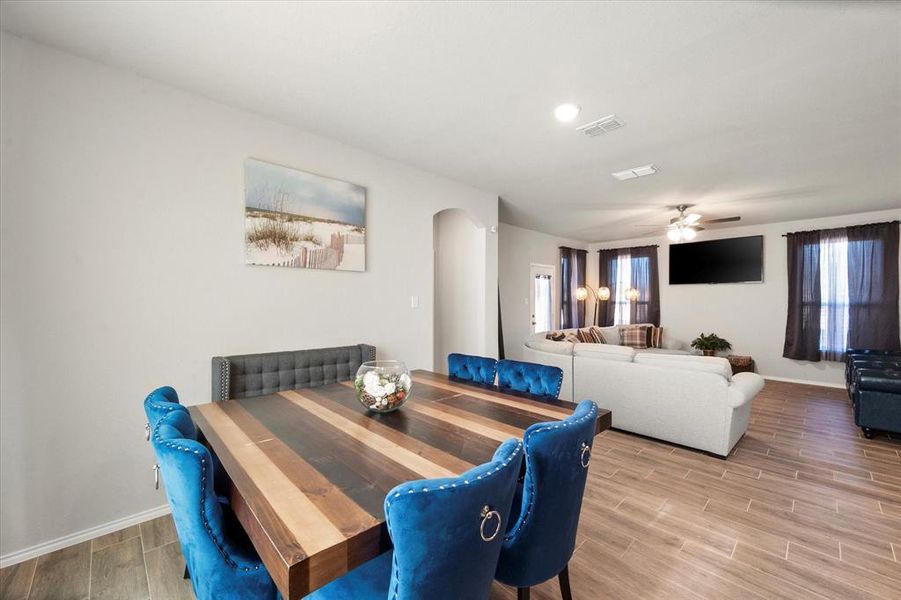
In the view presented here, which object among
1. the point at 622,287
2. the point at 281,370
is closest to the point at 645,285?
the point at 622,287

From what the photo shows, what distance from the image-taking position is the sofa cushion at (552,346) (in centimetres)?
426

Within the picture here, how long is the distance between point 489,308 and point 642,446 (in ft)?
7.42

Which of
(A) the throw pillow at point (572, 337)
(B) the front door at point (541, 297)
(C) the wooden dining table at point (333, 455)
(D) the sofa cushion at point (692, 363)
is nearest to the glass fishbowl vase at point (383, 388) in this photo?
(C) the wooden dining table at point (333, 455)

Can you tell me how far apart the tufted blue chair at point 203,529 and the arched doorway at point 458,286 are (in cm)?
376

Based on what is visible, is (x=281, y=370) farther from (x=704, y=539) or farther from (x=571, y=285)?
(x=571, y=285)

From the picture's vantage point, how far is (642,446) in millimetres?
3484

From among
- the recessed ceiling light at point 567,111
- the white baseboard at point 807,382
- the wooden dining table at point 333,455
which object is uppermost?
the recessed ceiling light at point 567,111

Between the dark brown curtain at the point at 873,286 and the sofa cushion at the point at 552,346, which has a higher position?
the dark brown curtain at the point at 873,286


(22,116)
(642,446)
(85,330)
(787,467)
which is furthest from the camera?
(642,446)

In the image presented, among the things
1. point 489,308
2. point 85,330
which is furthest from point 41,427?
point 489,308

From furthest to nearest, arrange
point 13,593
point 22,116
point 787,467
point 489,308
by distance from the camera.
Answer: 1. point 489,308
2. point 787,467
3. point 22,116
4. point 13,593

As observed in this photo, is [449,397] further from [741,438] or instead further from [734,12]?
[741,438]

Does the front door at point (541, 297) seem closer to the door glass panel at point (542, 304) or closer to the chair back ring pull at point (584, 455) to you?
the door glass panel at point (542, 304)

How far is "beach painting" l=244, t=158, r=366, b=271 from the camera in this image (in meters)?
2.78
